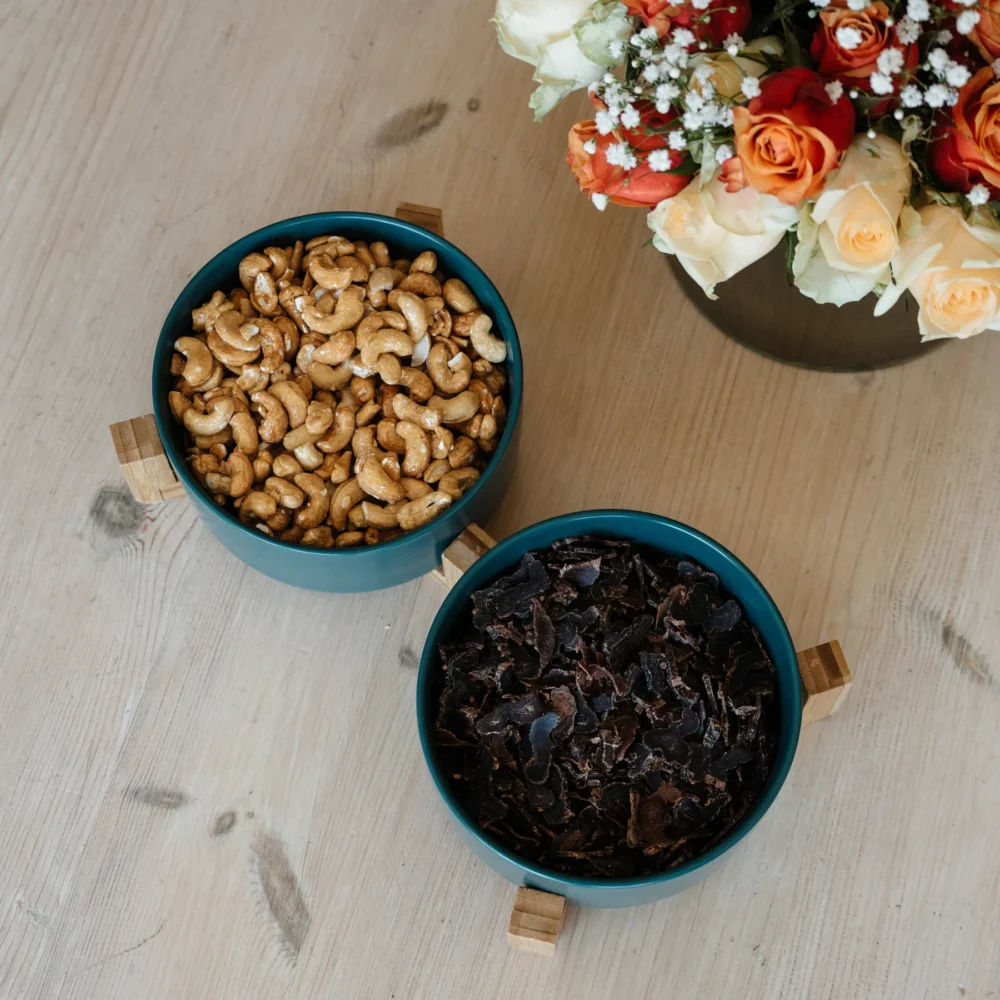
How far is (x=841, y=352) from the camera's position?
0.70m

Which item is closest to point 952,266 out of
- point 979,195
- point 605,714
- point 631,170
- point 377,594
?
point 979,195

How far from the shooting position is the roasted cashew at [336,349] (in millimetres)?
645

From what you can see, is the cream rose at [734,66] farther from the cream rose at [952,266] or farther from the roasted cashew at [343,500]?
the roasted cashew at [343,500]

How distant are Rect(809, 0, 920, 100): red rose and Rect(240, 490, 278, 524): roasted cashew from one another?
13.3 inches

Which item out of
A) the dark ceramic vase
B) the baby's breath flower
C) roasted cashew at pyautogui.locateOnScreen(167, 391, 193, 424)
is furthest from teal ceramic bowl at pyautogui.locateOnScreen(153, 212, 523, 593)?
the baby's breath flower

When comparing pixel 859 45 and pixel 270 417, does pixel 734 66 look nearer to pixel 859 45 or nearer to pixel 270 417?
pixel 859 45

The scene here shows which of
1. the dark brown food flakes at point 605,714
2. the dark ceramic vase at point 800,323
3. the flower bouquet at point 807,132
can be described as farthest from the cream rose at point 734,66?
the dark brown food flakes at point 605,714

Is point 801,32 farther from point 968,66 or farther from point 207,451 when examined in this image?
point 207,451

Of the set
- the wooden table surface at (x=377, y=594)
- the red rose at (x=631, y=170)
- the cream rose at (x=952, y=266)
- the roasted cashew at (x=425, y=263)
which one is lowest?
the wooden table surface at (x=377, y=594)

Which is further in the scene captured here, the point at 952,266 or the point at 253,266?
the point at 253,266

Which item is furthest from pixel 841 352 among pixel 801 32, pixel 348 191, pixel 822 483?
pixel 348 191

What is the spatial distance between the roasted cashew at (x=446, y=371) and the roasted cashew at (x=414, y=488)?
2.2 inches

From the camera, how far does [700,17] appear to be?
1.56ft

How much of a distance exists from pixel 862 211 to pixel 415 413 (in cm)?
26
